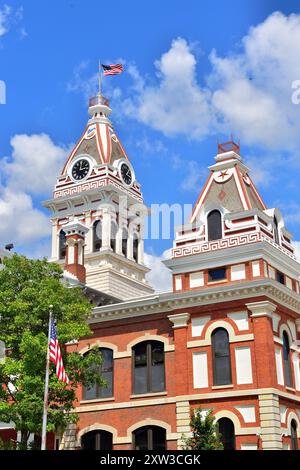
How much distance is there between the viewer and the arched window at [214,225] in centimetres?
3775

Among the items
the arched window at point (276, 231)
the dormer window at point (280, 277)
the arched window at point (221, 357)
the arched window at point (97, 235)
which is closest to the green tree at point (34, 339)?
the arched window at point (221, 357)

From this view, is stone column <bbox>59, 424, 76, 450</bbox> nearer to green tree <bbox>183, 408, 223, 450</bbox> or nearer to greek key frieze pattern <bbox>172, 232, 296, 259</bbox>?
green tree <bbox>183, 408, 223, 450</bbox>

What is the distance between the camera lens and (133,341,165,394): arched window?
122 ft

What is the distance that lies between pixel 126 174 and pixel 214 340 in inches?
1595

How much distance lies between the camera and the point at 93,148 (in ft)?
238

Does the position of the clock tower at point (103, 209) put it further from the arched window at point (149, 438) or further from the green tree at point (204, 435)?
the green tree at point (204, 435)

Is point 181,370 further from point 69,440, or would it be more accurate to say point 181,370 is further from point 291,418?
point 69,440

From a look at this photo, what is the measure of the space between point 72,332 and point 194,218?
1101cm

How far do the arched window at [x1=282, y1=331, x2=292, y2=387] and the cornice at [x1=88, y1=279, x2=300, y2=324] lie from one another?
1819 mm

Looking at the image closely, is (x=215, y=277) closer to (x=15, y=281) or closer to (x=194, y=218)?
(x=194, y=218)

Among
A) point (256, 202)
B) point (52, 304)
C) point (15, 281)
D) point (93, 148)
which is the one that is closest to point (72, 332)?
point (52, 304)

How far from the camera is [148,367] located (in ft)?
123

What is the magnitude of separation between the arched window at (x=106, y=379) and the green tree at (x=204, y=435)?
7.00 metres

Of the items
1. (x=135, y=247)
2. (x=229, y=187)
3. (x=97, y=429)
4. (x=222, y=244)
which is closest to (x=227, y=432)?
(x=97, y=429)
